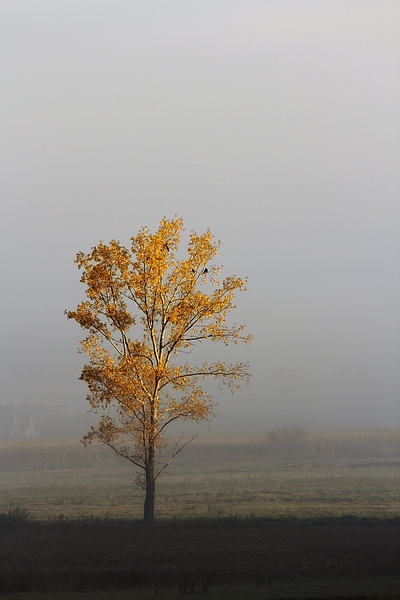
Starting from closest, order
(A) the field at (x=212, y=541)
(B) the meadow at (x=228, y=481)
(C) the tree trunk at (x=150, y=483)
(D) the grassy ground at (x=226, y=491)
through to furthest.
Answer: (A) the field at (x=212, y=541)
(C) the tree trunk at (x=150, y=483)
(D) the grassy ground at (x=226, y=491)
(B) the meadow at (x=228, y=481)

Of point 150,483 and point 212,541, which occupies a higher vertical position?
point 150,483

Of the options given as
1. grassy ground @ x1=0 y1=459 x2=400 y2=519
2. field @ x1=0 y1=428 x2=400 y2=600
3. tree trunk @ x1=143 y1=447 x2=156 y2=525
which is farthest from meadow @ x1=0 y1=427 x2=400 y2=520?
tree trunk @ x1=143 y1=447 x2=156 y2=525

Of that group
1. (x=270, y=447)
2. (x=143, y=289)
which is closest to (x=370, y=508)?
(x=143, y=289)

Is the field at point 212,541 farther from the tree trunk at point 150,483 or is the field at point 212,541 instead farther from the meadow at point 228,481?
the tree trunk at point 150,483

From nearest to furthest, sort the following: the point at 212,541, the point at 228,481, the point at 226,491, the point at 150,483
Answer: the point at 212,541 → the point at 150,483 → the point at 226,491 → the point at 228,481

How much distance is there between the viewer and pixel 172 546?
21.2 m

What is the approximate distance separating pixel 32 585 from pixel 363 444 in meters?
69.7

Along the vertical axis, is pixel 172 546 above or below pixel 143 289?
below

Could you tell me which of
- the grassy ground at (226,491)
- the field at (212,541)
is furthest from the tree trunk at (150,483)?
the grassy ground at (226,491)

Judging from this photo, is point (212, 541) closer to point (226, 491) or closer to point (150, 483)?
point (150, 483)

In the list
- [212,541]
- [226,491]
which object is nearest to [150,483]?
[212,541]

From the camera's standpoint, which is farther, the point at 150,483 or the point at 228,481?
the point at 228,481

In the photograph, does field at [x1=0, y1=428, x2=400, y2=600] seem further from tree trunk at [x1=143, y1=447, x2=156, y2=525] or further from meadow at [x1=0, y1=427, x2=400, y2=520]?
tree trunk at [x1=143, y1=447, x2=156, y2=525]

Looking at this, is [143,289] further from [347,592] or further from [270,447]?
[270,447]
